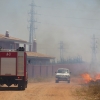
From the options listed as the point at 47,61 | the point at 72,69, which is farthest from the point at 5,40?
the point at 72,69

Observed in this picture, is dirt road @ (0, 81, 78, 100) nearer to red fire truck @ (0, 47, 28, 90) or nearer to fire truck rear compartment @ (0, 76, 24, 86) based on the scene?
fire truck rear compartment @ (0, 76, 24, 86)

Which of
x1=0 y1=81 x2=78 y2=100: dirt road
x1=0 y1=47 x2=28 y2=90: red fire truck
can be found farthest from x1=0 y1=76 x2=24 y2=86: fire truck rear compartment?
x1=0 y1=81 x2=78 y2=100: dirt road

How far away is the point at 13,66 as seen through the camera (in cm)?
2923

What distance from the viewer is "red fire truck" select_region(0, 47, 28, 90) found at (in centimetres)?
2916

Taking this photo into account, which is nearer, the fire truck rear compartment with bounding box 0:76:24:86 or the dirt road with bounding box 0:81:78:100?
the dirt road with bounding box 0:81:78:100

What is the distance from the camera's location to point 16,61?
29219mm

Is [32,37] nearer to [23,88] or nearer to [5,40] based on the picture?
[5,40]

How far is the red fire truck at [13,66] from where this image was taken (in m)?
29.2

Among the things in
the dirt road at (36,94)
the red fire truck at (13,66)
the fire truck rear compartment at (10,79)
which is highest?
the red fire truck at (13,66)

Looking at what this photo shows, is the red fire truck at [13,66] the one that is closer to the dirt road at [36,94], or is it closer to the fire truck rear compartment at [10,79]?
the fire truck rear compartment at [10,79]

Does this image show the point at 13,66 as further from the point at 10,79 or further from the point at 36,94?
the point at 36,94

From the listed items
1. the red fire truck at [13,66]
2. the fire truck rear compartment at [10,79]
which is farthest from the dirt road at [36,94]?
the red fire truck at [13,66]

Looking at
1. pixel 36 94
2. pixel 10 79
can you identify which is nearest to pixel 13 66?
pixel 10 79

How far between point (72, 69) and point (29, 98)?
52505 millimetres
